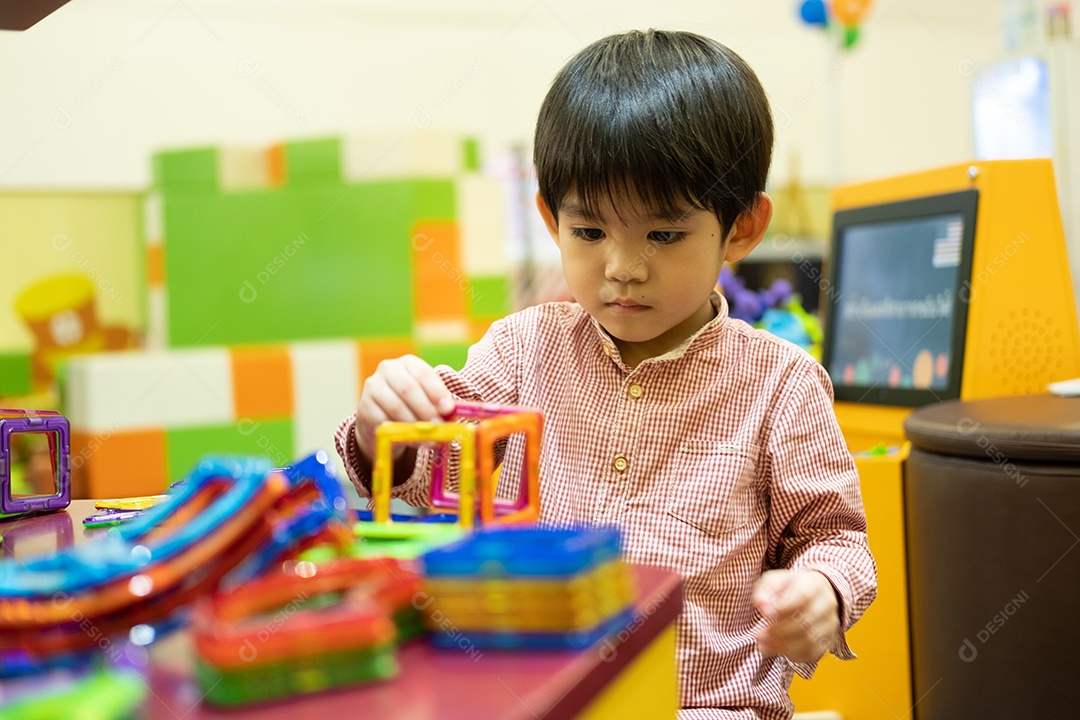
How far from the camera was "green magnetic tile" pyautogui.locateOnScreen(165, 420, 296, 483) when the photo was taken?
284 cm

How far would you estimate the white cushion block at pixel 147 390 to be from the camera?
2814 mm

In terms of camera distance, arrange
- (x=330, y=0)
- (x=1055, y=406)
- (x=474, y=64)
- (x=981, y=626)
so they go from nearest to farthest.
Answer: (x=981, y=626) < (x=1055, y=406) < (x=330, y=0) < (x=474, y=64)

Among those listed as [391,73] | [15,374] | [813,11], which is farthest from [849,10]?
[15,374]

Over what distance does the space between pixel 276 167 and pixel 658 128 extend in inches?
98.2

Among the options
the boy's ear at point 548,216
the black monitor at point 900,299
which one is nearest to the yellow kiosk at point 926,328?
the black monitor at point 900,299

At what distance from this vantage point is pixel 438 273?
3.04 meters

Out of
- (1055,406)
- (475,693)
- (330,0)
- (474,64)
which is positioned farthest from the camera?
(474,64)

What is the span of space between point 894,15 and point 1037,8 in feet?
7.76

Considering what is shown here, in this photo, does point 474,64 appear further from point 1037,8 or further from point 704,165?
point 704,165

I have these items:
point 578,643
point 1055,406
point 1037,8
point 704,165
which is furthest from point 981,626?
point 1037,8

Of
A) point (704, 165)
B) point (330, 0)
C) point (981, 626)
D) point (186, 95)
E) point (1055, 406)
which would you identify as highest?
point (330, 0)

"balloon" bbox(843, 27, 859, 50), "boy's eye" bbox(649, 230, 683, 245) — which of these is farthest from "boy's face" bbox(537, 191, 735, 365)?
"balloon" bbox(843, 27, 859, 50)

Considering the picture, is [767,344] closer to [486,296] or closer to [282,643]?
[282,643]

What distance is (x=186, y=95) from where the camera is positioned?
4.55 m
